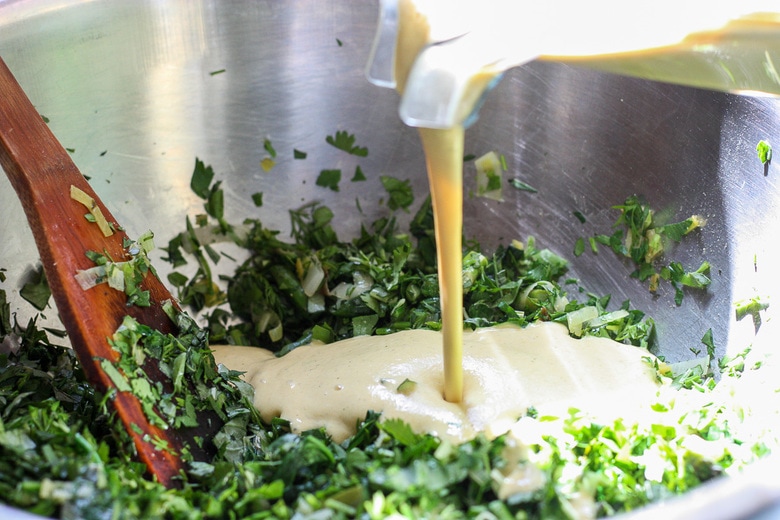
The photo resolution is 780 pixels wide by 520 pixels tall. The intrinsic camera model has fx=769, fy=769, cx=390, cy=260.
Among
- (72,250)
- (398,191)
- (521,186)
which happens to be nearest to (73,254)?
(72,250)

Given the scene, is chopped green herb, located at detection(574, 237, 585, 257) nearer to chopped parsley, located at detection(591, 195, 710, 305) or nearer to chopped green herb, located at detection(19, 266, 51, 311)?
chopped parsley, located at detection(591, 195, 710, 305)

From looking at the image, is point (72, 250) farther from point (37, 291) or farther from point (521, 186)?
point (521, 186)

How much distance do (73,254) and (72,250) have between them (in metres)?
0.01

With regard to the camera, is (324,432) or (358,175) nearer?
(324,432)

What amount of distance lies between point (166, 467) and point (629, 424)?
0.90 metres

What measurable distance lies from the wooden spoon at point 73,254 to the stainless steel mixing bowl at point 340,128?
33 cm

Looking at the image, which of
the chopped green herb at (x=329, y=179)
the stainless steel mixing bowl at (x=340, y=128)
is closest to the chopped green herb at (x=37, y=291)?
the stainless steel mixing bowl at (x=340, y=128)

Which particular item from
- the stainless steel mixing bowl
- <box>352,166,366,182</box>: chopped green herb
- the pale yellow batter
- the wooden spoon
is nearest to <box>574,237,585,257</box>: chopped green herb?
the stainless steel mixing bowl

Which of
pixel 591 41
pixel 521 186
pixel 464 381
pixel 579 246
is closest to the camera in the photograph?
pixel 591 41

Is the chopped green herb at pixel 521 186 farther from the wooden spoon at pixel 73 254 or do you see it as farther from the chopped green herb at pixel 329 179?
the wooden spoon at pixel 73 254

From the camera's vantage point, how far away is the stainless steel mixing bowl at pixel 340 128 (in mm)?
1779

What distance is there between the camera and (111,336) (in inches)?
60.1

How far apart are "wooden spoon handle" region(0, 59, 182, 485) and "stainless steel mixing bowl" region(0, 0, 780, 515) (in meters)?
0.33

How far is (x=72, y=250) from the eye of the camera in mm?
1569
